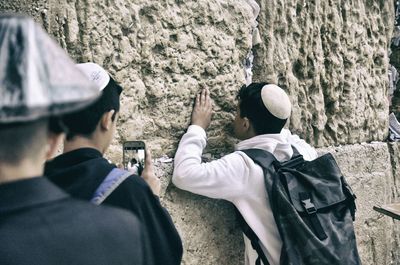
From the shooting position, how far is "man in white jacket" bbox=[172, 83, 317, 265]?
79.4 inches

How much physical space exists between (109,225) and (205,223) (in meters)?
1.29

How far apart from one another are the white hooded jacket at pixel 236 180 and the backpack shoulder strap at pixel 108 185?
2.18 feet

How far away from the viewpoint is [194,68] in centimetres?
219

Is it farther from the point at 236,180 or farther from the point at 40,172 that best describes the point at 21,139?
the point at 236,180

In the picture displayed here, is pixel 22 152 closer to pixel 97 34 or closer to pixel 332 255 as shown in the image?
pixel 97 34

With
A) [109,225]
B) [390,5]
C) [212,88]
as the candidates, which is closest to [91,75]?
[109,225]

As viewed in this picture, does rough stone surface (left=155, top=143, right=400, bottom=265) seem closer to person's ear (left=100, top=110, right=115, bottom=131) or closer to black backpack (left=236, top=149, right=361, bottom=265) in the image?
black backpack (left=236, top=149, right=361, bottom=265)

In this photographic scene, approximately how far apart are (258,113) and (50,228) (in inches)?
54.5

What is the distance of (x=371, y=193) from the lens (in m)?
3.30

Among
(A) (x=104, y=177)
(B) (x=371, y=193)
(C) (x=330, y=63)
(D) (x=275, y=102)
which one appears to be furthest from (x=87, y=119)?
(B) (x=371, y=193)

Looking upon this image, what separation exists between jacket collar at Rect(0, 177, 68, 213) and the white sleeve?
1.12 metres

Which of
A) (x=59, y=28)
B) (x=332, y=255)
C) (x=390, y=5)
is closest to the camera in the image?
(x=59, y=28)

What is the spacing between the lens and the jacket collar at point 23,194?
874 millimetres

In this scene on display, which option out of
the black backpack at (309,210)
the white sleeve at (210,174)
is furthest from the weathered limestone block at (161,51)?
the black backpack at (309,210)
